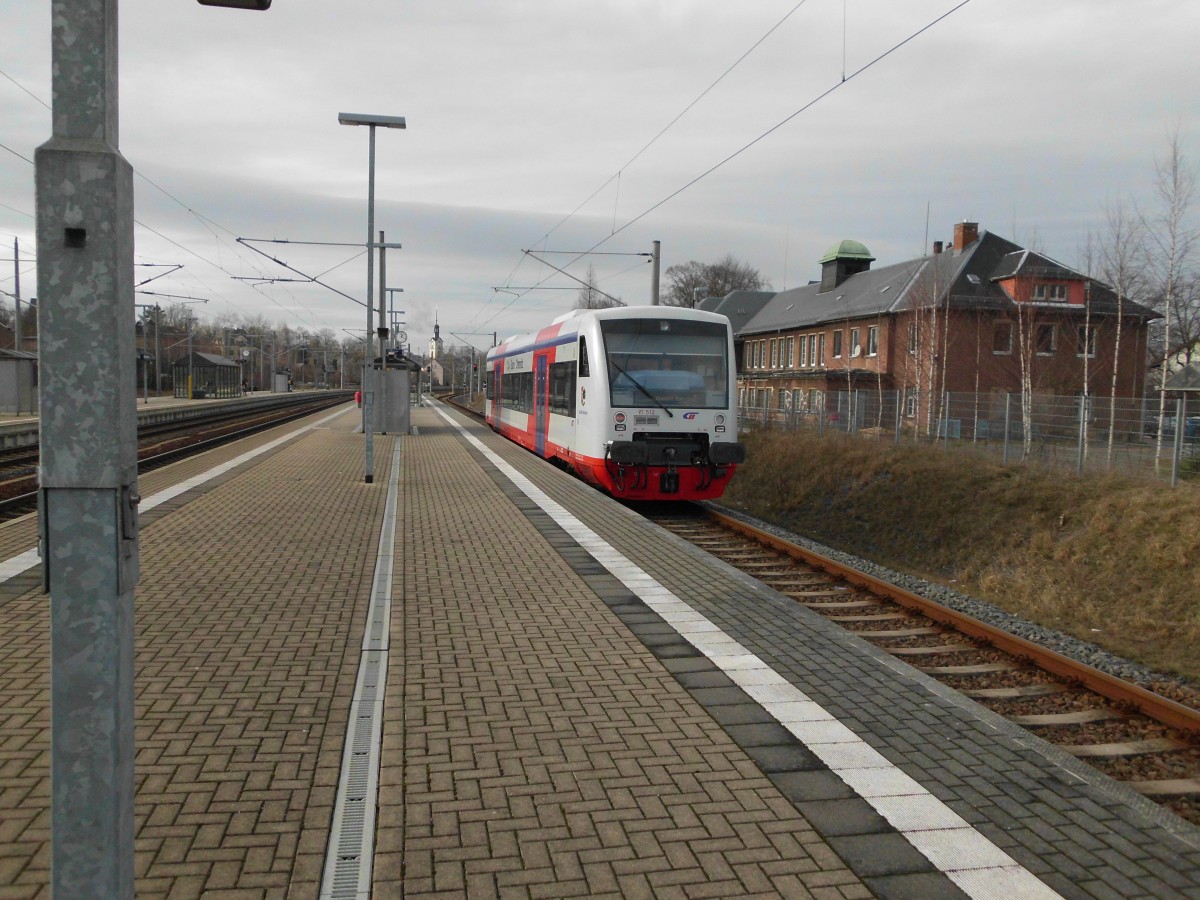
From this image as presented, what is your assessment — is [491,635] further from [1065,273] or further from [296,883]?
[1065,273]

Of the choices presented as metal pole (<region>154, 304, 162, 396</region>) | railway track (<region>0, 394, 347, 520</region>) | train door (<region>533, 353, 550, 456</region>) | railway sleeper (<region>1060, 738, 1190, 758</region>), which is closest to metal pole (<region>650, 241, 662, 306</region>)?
train door (<region>533, 353, 550, 456</region>)

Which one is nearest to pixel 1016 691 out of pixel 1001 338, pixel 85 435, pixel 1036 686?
pixel 1036 686

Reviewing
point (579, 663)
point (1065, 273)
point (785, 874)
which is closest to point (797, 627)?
point (579, 663)

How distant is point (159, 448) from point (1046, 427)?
21.5m

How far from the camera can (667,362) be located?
1473 cm

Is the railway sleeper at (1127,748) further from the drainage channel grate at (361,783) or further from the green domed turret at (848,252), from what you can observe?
the green domed turret at (848,252)

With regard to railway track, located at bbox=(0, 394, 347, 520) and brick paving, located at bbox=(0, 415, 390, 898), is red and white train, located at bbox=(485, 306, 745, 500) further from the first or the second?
railway track, located at bbox=(0, 394, 347, 520)

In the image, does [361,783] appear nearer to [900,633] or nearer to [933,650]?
[933,650]

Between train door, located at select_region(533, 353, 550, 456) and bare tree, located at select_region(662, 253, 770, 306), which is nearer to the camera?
train door, located at select_region(533, 353, 550, 456)

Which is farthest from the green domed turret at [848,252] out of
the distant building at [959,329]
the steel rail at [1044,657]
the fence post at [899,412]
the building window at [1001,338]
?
the steel rail at [1044,657]

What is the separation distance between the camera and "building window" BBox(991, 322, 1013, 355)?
3841 cm

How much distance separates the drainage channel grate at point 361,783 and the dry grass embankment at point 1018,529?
25.1 feet

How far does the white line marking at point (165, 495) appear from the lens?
851 centimetres

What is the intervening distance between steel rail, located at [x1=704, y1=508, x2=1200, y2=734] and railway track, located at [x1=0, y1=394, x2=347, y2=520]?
1100 cm
